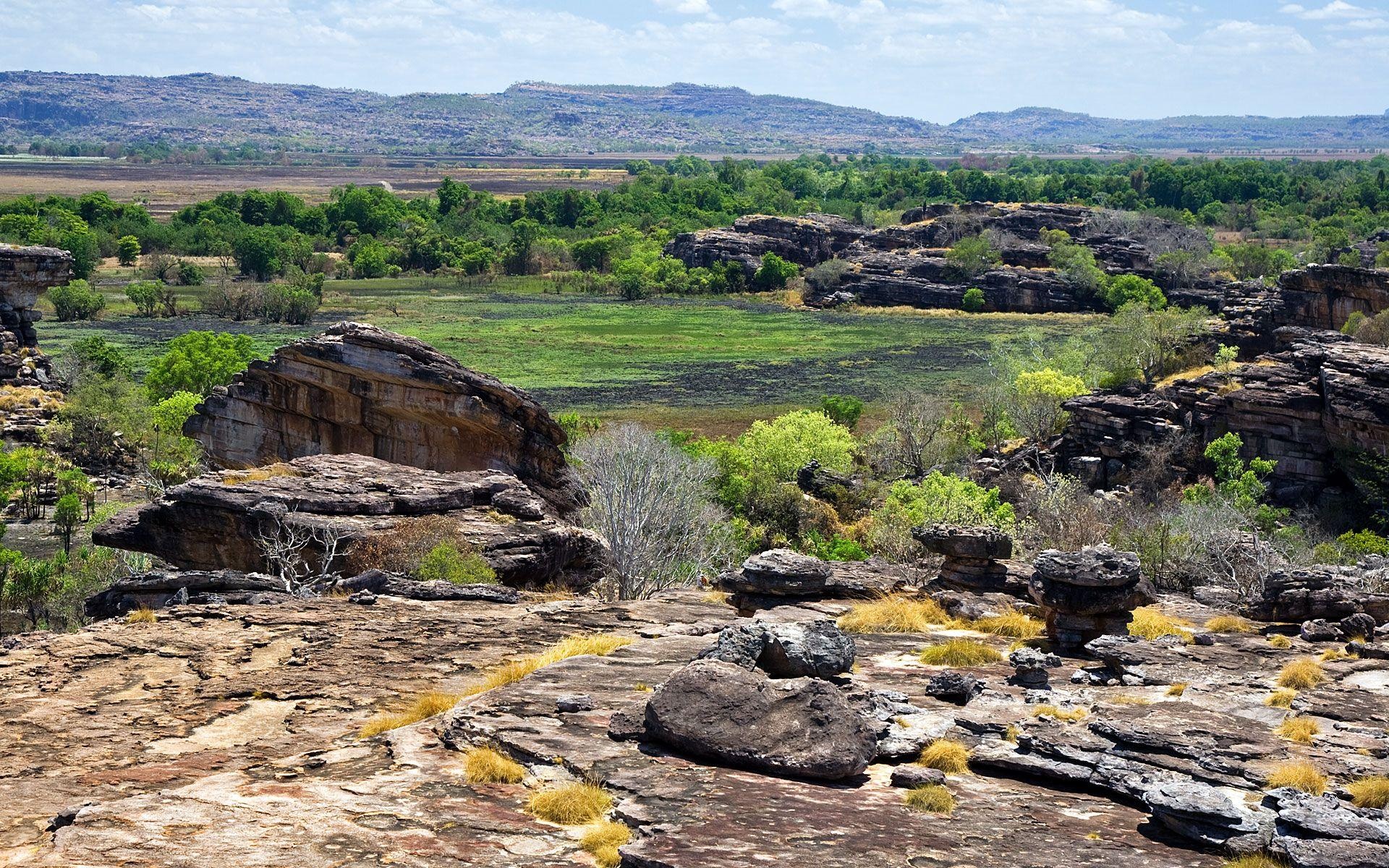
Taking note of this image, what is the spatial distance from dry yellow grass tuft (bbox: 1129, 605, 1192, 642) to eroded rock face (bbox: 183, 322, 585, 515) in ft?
60.5

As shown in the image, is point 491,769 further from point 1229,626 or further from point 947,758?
point 1229,626

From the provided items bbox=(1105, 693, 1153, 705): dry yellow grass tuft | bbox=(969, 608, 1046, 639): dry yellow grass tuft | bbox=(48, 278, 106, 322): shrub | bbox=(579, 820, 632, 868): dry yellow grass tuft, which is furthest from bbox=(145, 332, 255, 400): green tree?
bbox=(579, 820, 632, 868): dry yellow grass tuft

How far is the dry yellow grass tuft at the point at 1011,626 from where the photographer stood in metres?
24.6

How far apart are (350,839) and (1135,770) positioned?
365 inches

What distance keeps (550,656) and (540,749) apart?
430 centimetres

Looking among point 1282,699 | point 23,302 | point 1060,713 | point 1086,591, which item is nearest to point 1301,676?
point 1282,699

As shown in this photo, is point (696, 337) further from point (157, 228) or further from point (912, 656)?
point (912, 656)

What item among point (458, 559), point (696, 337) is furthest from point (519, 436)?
point (696, 337)

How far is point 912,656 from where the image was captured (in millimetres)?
22438

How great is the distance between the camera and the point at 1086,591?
23062 mm

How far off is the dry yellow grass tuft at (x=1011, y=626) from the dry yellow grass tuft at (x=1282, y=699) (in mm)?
5140

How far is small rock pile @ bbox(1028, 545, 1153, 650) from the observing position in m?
22.9

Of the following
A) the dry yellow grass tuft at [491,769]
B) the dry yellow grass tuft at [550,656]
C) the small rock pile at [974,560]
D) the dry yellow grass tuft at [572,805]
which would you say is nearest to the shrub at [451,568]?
the dry yellow grass tuft at [550,656]

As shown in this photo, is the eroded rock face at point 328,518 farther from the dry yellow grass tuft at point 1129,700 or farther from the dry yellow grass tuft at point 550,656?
the dry yellow grass tuft at point 1129,700
